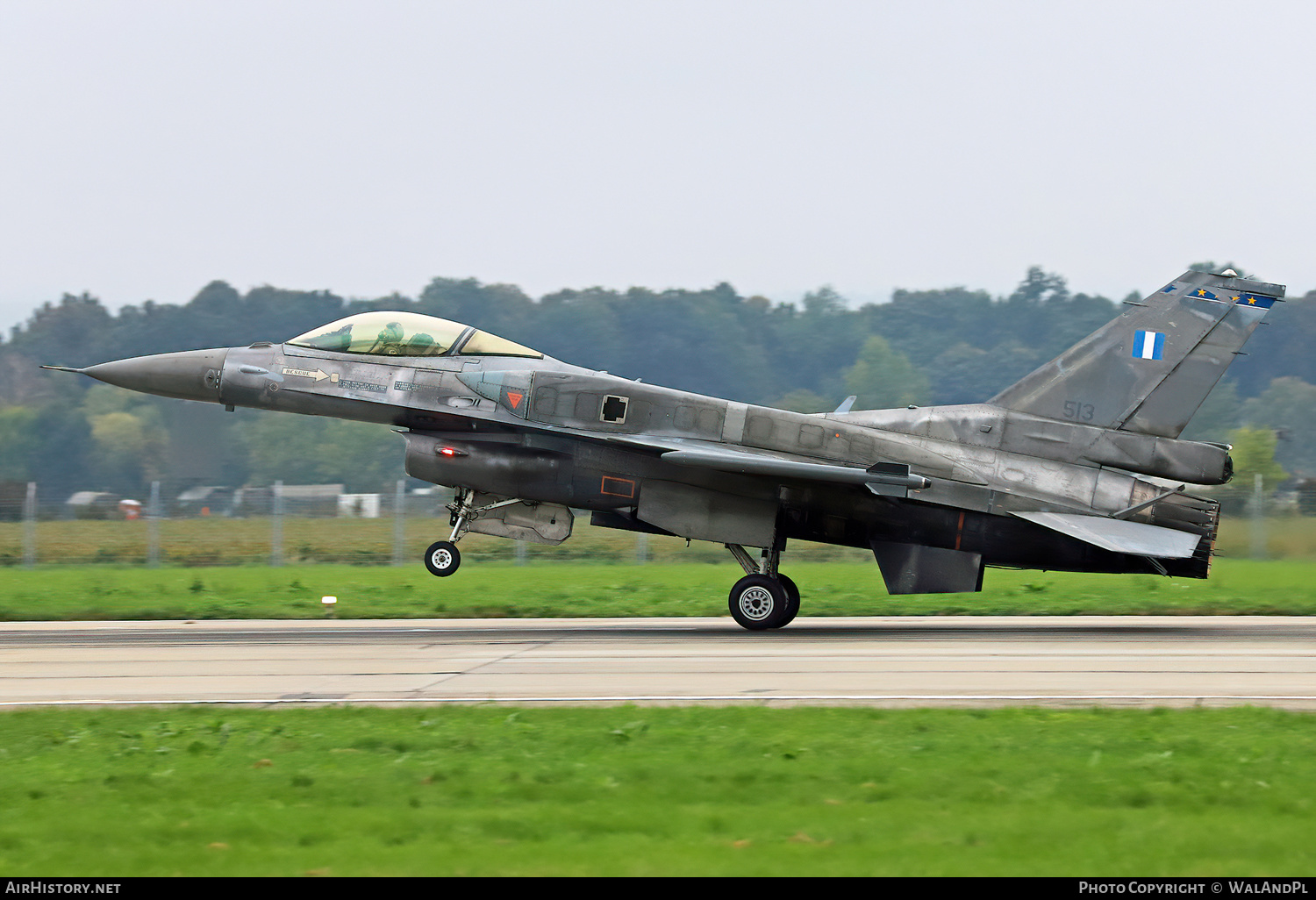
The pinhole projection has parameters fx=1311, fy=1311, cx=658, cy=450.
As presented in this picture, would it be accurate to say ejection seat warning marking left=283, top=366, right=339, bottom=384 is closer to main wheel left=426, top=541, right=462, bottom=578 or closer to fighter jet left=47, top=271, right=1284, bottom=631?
fighter jet left=47, top=271, right=1284, bottom=631

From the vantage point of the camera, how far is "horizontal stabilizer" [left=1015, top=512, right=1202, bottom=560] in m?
16.0

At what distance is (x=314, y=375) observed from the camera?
1780 cm

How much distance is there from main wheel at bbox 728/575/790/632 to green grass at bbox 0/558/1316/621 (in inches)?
116

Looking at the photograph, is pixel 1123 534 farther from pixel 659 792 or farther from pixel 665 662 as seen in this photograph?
pixel 659 792

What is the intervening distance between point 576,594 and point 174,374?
773cm

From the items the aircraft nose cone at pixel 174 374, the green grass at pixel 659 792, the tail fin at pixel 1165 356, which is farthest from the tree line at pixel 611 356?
the green grass at pixel 659 792

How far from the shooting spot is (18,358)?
70.9m

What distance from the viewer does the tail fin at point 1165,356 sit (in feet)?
55.6

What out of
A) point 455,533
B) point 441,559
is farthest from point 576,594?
point 441,559

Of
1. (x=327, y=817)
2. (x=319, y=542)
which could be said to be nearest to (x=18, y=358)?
(x=319, y=542)

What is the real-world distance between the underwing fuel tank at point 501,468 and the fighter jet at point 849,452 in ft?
0.08

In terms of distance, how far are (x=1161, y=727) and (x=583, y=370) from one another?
10.0 meters

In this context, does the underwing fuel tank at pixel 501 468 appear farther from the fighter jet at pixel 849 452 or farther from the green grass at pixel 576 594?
the green grass at pixel 576 594
